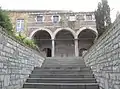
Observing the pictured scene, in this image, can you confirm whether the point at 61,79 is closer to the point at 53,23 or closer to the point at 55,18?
the point at 53,23

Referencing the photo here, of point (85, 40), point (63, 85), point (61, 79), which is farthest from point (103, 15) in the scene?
point (85, 40)

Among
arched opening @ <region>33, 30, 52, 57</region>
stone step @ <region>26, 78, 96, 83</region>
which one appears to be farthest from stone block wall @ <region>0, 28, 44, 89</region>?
arched opening @ <region>33, 30, 52, 57</region>

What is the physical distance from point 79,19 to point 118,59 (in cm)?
1838

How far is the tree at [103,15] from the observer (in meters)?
12.0

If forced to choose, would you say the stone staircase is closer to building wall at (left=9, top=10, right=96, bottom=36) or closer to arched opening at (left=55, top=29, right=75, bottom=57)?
A: building wall at (left=9, top=10, right=96, bottom=36)

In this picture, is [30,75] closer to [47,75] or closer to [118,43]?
[47,75]

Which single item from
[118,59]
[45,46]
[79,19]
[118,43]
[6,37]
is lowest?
[118,59]

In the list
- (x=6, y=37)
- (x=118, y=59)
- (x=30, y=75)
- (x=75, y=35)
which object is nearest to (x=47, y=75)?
(x=30, y=75)

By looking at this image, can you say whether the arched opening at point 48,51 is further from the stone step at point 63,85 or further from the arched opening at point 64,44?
the stone step at point 63,85

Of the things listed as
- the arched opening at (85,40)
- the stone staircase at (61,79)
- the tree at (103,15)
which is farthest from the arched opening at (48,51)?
the stone staircase at (61,79)

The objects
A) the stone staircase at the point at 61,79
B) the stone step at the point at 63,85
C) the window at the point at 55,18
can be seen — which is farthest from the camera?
the window at the point at 55,18

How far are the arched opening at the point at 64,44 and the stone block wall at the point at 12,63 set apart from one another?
630 inches

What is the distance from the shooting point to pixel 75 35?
69.8 ft

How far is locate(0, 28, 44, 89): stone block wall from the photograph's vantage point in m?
4.63
